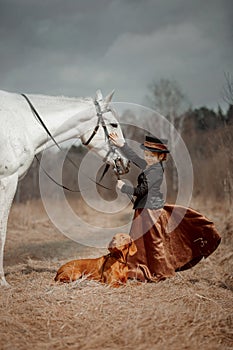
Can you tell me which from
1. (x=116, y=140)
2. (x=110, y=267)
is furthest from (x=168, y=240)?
(x=116, y=140)

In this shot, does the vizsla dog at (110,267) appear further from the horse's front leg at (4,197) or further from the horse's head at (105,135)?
the horse's head at (105,135)

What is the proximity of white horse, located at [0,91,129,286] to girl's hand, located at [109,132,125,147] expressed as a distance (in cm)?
7

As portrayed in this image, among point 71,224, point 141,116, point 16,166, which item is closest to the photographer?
point 16,166

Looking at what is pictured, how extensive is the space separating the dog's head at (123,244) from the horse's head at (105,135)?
1.06 m

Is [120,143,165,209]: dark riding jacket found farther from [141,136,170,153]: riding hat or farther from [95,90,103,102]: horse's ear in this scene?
[95,90,103,102]: horse's ear

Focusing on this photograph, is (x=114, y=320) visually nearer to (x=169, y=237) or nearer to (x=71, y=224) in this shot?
(x=169, y=237)

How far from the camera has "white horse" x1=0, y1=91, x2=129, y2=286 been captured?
411cm

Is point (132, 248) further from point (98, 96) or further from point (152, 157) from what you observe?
point (98, 96)

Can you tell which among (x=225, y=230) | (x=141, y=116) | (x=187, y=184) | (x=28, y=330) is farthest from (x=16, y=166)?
(x=141, y=116)

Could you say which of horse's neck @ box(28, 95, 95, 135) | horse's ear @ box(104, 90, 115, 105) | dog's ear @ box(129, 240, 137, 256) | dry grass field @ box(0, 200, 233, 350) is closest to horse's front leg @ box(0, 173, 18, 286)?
dry grass field @ box(0, 200, 233, 350)

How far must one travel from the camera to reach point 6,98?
14.3 feet

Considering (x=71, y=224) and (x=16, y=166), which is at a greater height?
(x=16, y=166)

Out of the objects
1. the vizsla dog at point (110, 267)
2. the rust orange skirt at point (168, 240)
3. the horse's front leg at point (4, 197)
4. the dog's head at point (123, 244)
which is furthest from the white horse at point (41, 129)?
the dog's head at point (123, 244)

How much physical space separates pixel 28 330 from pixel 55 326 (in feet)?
0.72
